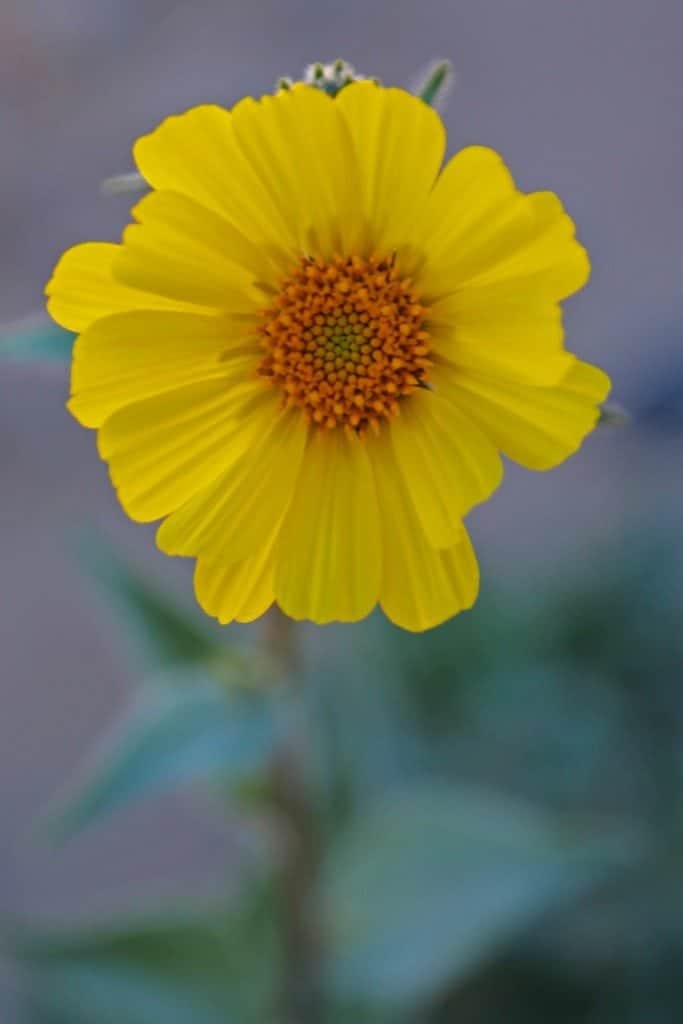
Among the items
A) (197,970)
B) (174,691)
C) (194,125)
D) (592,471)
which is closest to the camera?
(194,125)

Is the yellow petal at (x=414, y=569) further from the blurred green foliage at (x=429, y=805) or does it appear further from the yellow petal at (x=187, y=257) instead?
the blurred green foliage at (x=429, y=805)

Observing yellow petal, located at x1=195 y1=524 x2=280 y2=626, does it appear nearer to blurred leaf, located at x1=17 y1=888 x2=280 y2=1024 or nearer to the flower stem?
the flower stem

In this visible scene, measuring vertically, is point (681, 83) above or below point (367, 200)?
above

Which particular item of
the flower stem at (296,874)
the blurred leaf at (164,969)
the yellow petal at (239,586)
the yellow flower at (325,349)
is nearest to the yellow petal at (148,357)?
the yellow flower at (325,349)

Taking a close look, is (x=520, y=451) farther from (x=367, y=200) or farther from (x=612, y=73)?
(x=612, y=73)

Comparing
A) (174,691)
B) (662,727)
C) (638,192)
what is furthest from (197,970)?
(638,192)

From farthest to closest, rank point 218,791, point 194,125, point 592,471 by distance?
1. point 592,471
2. point 218,791
3. point 194,125
